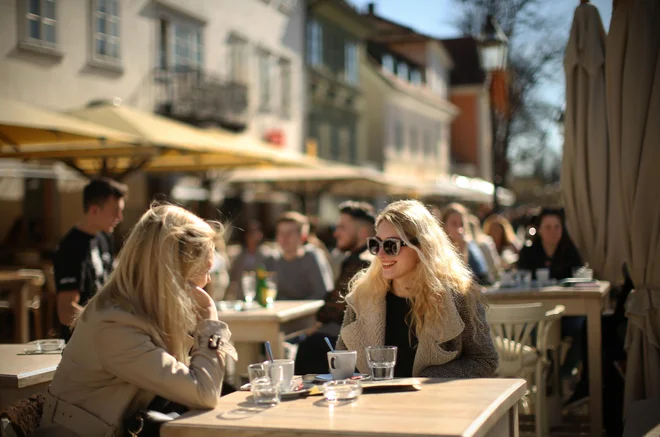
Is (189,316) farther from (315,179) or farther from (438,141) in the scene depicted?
(438,141)

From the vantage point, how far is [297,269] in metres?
8.86

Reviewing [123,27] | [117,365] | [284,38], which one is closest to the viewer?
[117,365]

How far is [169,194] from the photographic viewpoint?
20.2m

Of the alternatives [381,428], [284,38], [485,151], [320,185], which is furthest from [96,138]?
[485,151]

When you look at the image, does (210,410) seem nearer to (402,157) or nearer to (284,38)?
(284,38)

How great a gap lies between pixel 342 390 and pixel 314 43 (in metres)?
28.6

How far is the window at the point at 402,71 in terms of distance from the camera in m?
44.7

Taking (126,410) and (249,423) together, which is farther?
(126,410)

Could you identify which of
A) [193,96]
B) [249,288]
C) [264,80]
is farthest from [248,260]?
[264,80]

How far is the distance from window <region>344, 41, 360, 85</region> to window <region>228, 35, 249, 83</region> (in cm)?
1051

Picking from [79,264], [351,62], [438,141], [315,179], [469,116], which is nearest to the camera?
[79,264]

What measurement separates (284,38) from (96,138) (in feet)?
58.9

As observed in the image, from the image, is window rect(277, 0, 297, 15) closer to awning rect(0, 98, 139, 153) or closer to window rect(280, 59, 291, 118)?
window rect(280, 59, 291, 118)

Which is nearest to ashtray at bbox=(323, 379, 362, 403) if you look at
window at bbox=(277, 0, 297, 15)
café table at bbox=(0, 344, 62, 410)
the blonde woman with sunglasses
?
the blonde woman with sunglasses
